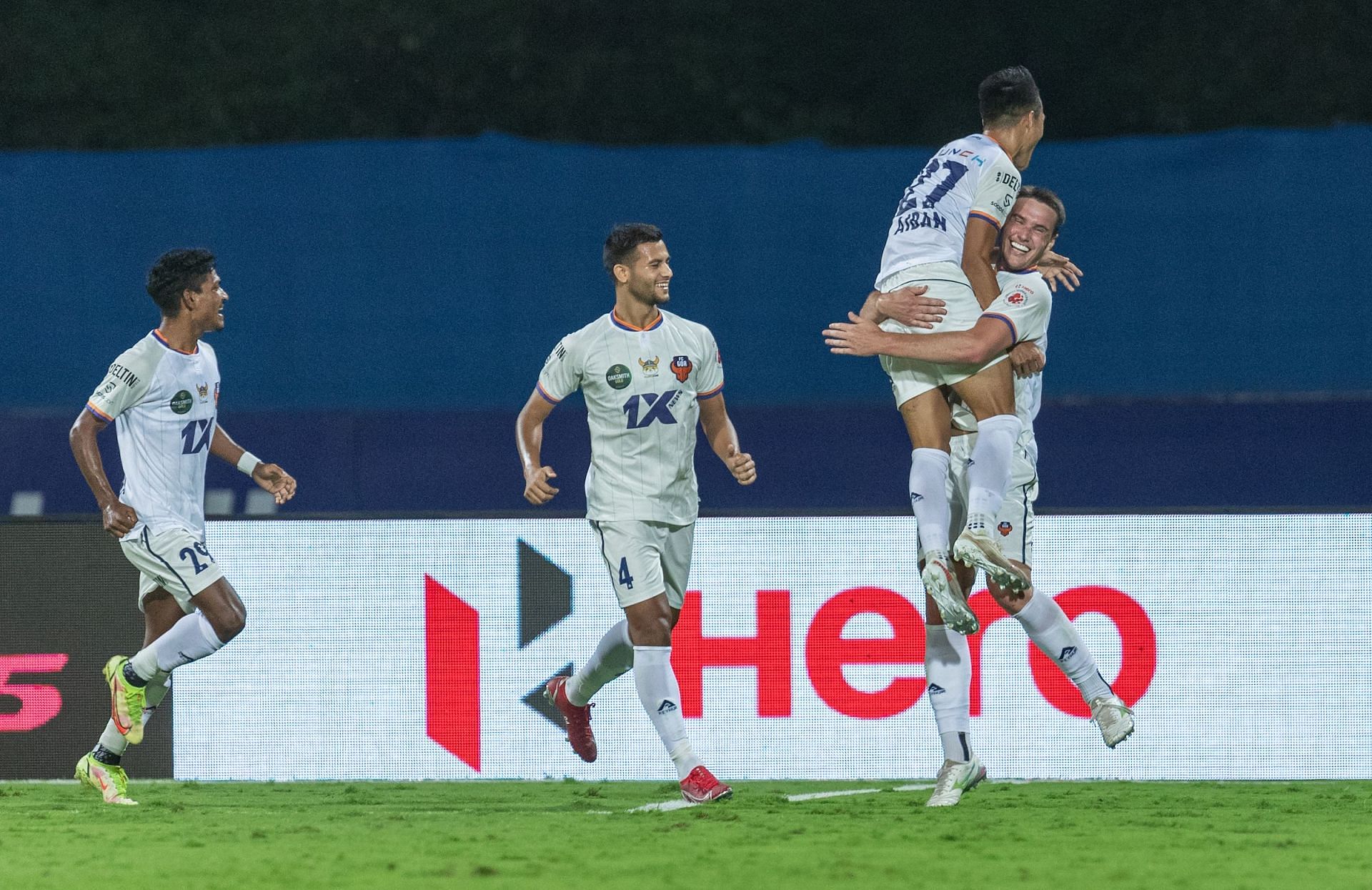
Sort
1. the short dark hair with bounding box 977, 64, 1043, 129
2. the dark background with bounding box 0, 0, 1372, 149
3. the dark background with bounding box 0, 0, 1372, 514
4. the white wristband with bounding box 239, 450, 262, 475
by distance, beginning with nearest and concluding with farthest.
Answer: the short dark hair with bounding box 977, 64, 1043, 129
the white wristband with bounding box 239, 450, 262, 475
the dark background with bounding box 0, 0, 1372, 514
the dark background with bounding box 0, 0, 1372, 149

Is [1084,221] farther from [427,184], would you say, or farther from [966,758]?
[966,758]

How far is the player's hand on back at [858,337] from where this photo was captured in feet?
19.2

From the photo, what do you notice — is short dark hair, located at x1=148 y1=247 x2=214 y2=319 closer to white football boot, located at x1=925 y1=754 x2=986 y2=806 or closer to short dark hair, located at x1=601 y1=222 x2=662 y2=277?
short dark hair, located at x1=601 y1=222 x2=662 y2=277

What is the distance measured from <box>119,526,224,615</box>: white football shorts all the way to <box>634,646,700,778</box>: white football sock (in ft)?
5.44

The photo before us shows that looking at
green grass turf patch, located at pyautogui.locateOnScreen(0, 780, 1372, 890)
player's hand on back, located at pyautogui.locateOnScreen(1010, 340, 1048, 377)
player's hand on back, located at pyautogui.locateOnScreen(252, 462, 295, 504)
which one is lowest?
green grass turf patch, located at pyautogui.locateOnScreen(0, 780, 1372, 890)

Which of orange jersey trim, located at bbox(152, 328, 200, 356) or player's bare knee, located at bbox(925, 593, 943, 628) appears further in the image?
orange jersey trim, located at bbox(152, 328, 200, 356)

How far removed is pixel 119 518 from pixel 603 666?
5.88 ft

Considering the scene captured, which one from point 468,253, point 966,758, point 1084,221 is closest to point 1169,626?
point 966,758

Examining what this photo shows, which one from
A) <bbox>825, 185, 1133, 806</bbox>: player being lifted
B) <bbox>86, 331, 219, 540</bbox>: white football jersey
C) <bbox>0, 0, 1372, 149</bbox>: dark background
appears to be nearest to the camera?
<bbox>825, 185, 1133, 806</bbox>: player being lifted

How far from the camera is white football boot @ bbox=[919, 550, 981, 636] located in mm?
5566

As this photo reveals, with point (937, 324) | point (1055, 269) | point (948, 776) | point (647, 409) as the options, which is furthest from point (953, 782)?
point (1055, 269)

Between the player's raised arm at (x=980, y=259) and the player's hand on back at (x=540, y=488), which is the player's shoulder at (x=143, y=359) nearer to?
the player's hand on back at (x=540, y=488)

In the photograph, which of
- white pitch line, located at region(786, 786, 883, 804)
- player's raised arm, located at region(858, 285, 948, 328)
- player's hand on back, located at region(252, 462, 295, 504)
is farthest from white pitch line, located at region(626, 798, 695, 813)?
player's hand on back, located at region(252, 462, 295, 504)

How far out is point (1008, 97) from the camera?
19.6 ft
